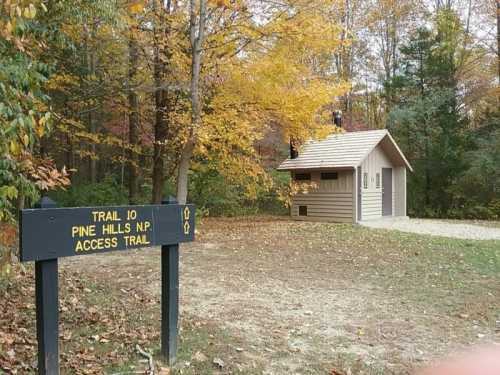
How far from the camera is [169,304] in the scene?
13.9ft

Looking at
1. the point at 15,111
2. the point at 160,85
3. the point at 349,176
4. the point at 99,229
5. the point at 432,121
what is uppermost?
the point at 432,121

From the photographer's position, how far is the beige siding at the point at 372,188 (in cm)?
1723

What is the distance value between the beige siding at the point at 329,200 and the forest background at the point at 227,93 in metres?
2.34

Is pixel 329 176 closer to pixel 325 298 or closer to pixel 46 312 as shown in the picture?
pixel 325 298

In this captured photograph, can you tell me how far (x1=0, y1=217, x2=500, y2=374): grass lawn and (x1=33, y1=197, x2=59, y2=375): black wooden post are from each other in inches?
20.0

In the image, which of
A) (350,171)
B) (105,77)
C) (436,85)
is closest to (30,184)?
(105,77)

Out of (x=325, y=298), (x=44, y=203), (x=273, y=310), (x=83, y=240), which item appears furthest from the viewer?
(x=325, y=298)

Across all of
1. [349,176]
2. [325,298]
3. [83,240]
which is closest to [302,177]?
[349,176]

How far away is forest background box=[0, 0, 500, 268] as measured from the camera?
565cm

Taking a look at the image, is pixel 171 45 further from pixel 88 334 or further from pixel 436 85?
pixel 436 85

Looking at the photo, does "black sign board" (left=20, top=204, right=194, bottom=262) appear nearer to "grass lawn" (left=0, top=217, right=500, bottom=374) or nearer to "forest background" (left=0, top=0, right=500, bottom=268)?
"forest background" (left=0, top=0, right=500, bottom=268)

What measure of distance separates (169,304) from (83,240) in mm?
1080

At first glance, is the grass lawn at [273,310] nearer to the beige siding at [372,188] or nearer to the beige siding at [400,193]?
the beige siding at [372,188]

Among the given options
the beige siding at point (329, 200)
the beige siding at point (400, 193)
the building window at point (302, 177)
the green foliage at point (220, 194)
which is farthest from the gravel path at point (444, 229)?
the green foliage at point (220, 194)
